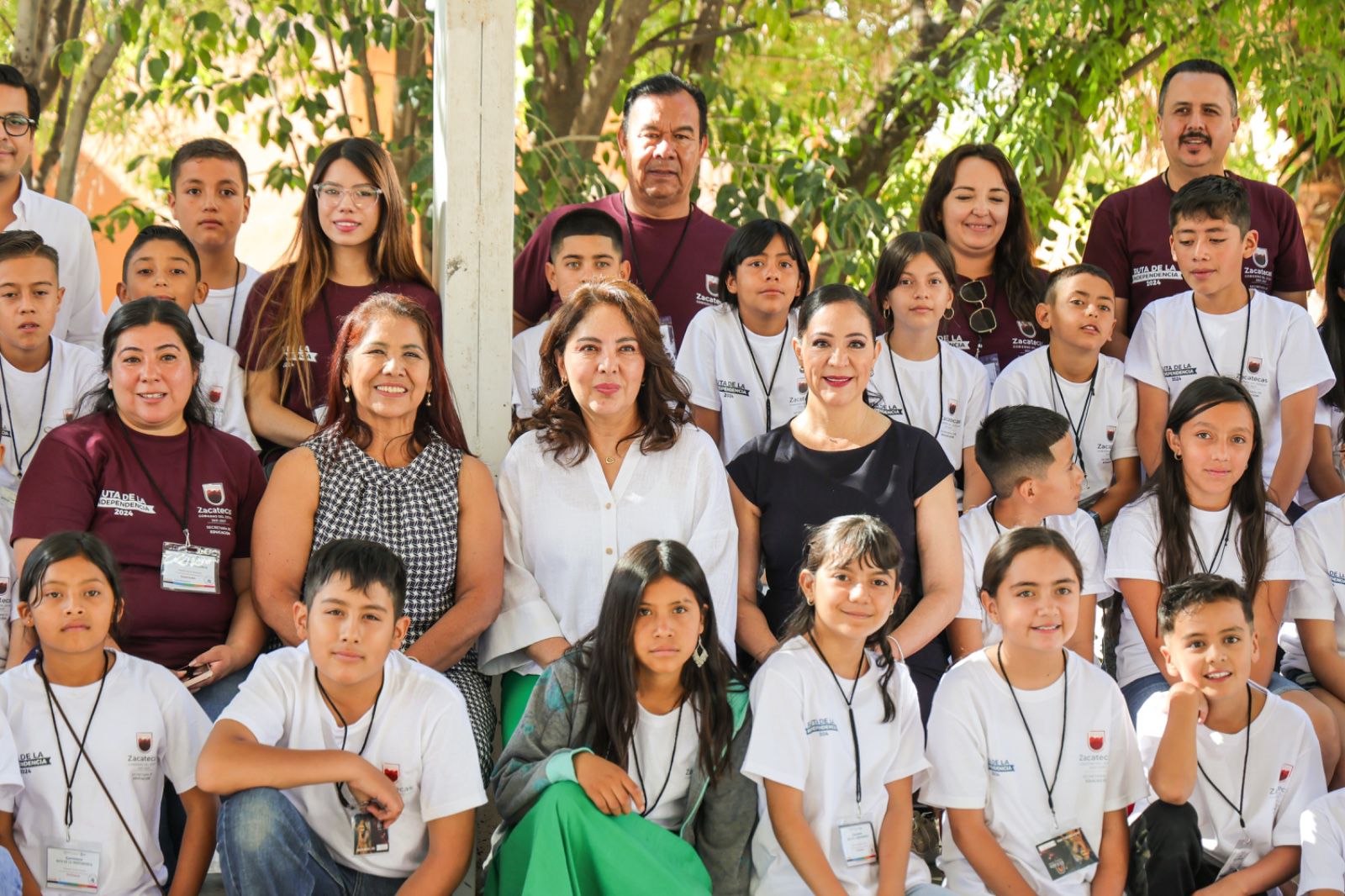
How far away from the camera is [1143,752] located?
12.4 feet

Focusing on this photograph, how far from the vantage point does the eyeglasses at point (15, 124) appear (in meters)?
4.61

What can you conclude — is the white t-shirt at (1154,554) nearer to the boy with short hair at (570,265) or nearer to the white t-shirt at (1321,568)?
the white t-shirt at (1321,568)

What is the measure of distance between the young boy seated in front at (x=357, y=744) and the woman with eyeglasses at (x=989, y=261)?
7.46 feet

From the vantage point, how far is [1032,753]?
11.8 feet

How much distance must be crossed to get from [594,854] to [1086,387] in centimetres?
223

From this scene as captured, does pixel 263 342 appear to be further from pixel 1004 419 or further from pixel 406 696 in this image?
pixel 1004 419

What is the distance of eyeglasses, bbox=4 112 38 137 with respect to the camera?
4613 millimetres

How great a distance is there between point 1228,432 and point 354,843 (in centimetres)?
250

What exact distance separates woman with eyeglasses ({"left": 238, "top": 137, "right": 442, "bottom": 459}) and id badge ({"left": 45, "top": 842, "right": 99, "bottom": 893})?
4.38ft

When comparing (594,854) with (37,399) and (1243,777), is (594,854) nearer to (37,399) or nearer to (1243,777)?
(1243,777)

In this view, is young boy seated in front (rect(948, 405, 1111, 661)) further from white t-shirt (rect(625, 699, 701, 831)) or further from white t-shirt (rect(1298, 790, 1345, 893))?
white t-shirt (rect(625, 699, 701, 831))

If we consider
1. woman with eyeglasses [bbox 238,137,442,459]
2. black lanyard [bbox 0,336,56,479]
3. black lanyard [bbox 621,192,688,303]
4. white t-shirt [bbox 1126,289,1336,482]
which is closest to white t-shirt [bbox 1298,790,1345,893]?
white t-shirt [bbox 1126,289,1336,482]

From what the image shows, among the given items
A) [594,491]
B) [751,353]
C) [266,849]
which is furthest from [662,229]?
[266,849]

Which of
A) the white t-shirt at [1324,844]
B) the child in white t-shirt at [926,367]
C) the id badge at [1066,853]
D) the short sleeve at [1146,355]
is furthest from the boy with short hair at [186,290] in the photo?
the white t-shirt at [1324,844]
